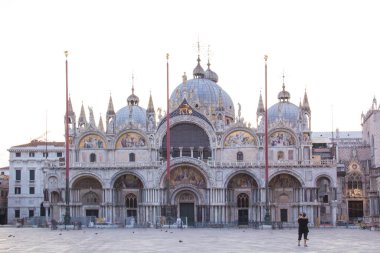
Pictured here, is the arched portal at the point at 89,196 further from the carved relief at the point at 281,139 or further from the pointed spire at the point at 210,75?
the pointed spire at the point at 210,75

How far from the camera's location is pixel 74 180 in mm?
→ 77250

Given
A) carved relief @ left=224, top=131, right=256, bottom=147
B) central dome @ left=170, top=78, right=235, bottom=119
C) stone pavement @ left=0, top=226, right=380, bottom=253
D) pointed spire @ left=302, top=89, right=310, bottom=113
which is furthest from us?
central dome @ left=170, top=78, right=235, bottom=119

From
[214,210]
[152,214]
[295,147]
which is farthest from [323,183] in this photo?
[152,214]

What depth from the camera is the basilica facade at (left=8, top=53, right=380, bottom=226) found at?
248 ft

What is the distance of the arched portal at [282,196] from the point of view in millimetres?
76562

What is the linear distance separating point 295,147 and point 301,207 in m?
6.68

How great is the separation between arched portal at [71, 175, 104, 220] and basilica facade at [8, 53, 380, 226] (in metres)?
0.11

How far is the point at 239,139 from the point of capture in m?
78.3

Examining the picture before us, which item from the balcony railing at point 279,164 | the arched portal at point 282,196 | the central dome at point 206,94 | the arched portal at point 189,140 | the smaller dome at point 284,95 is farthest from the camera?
the smaller dome at point 284,95

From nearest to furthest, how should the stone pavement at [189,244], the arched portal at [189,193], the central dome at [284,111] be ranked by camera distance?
the stone pavement at [189,244] → the arched portal at [189,193] → the central dome at [284,111]

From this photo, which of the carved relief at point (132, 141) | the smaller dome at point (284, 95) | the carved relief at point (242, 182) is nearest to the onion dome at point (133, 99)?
the carved relief at point (132, 141)

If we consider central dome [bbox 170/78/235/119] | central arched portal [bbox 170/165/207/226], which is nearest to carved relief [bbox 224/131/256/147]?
central arched portal [bbox 170/165/207/226]

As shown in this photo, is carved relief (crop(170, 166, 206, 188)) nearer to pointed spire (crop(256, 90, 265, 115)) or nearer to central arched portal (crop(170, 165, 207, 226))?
central arched portal (crop(170, 165, 207, 226))

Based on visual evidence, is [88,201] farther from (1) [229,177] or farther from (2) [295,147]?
(2) [295,147]
